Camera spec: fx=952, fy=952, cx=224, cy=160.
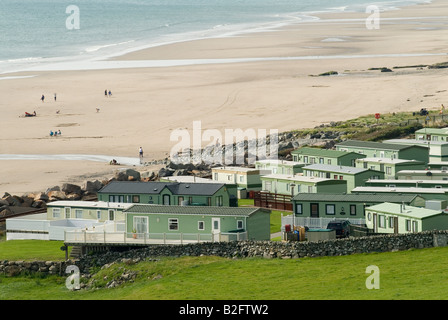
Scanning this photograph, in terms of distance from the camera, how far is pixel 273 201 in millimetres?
60000

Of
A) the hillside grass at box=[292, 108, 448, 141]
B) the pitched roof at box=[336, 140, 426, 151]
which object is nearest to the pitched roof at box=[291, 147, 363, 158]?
the pitched roof at box=[336, 140, 426, 151]

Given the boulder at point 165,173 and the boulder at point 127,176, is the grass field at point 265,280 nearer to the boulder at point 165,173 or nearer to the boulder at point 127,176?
the boulder at point 127,176

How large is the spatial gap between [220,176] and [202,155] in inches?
634

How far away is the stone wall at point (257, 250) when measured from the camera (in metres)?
42.9

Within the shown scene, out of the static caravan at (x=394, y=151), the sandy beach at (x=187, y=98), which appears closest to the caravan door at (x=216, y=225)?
the static caravan at (x=394, y=151)

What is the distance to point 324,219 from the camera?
50.8 m

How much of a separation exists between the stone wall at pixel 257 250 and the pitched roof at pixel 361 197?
23.2ft

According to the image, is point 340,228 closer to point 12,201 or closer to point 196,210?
point 196,210

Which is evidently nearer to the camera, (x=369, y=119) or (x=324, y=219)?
(x=324, y=219)

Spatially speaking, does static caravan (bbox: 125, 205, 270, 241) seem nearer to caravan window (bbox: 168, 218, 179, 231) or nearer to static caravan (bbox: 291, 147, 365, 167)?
caravan window (bbox: 168, 218, 179, 231)

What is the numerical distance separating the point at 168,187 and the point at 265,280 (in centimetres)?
1871

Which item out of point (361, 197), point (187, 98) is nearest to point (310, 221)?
point (361, 197)
